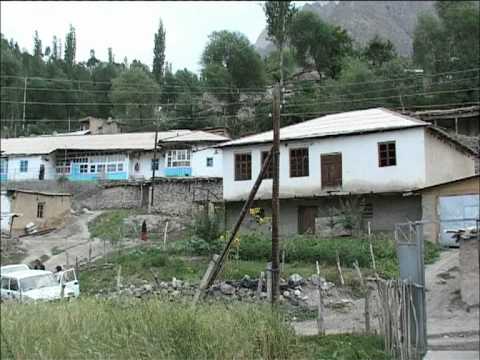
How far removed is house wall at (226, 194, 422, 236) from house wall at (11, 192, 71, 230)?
1099 centimetres

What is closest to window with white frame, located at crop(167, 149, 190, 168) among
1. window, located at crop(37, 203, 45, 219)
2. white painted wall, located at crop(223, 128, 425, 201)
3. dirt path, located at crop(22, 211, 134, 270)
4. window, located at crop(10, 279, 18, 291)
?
dirt path, located at crop(22, 211, 134, 270)

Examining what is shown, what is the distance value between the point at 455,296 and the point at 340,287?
3.37 metres

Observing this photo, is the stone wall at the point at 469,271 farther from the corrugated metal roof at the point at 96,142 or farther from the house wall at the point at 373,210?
the corrugated metal roof at the point at 96,142

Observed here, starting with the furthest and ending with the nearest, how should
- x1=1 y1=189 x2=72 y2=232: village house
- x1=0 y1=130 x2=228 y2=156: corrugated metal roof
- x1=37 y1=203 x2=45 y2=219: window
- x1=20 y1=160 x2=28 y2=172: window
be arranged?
1. x1=20 y1=160 x2=28 y2=172: window
2. x1=0 y1=130 x2=228 y2=156: corrugated metal roof
3. x1=37 y1=203 x2=45 y2=219: window
4. x1=1 y1=189 x2=72 y2=232: village house

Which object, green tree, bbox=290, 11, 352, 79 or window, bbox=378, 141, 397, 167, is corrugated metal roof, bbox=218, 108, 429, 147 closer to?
window, bbox=378, 141, 397, 167

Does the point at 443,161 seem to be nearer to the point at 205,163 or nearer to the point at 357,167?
the point at 357,167

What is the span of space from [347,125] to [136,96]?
33.3m

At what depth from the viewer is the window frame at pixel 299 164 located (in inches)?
1164

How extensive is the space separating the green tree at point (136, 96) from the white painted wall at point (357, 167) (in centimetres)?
2908

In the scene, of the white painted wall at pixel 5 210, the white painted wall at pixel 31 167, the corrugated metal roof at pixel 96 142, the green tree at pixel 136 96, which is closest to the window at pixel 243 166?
the corrugated metal roof at pixel 96 142

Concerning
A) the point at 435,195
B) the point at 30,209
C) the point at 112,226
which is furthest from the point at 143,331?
the point at 30,209

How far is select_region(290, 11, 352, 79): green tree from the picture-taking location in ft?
174

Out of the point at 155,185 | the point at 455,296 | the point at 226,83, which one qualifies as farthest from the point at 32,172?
the point at 455,296

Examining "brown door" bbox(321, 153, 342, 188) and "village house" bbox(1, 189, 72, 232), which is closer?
"brown door" bbox(321, 153, 342, 188)
